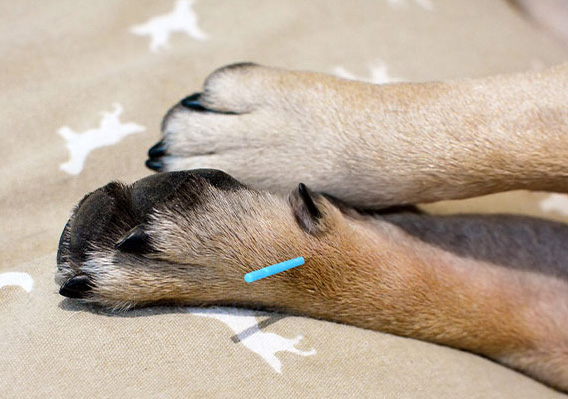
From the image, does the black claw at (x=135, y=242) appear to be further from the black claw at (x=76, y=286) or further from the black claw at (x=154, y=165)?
the black claw at (x=154, y=165)

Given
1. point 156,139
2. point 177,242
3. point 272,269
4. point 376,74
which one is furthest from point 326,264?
point 376,74

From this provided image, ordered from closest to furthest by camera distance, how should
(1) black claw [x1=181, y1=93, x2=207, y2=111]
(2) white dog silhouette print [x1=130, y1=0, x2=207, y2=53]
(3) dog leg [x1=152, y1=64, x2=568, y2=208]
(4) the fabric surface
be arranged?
(4) the fabric surface
(3) dog leg [x1=152, y1=64, x2=568, y2=208]
(1) black claw [x1=181, y1=93, x2=207, y2=111]
(2) white dog silhouette print [x1=130, y1=0, x2=207, y2=53]

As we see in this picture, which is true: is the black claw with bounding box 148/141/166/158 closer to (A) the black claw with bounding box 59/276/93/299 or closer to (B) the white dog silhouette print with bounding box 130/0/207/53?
(A) the black claw with bounding box 59/276/93/299

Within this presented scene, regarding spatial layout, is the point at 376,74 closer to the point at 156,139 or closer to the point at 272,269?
the point at 156,139

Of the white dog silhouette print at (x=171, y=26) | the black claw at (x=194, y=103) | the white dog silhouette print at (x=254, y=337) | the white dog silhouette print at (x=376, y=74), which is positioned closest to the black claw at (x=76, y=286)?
the white dog silhouette print at (x=254, y=337)

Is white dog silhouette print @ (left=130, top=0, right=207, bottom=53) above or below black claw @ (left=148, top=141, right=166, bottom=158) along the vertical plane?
above

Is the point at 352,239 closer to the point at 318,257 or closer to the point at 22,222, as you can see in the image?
the point at 318,257

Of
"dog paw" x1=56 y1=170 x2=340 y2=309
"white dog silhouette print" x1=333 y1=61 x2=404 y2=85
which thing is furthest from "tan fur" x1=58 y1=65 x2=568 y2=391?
"white dog silhouette print" x1=333 y1=61 x2=404 y2=85

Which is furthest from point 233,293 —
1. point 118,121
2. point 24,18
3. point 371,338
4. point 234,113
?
point 24,18
